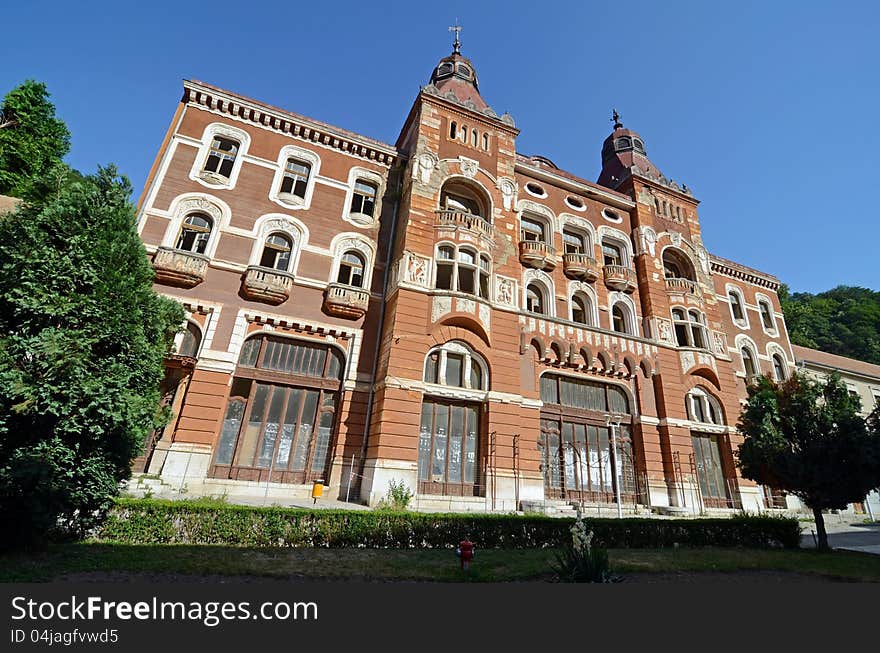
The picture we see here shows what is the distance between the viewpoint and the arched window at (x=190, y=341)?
17984mm

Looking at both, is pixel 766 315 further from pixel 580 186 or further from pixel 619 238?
pixel 580 186

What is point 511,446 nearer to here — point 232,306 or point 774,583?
point 774,583

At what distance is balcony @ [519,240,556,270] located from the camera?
25.6 metres

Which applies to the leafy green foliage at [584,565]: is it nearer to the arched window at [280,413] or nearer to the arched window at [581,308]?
the arched window at [280,413]

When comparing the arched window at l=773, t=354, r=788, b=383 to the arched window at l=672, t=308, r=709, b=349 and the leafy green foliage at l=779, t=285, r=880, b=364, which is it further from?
the leafy green foliage at l=779, t=285, r=880, b=364

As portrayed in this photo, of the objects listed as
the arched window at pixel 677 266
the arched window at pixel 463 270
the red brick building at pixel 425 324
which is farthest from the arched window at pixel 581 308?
the arched window at pixel 677 266

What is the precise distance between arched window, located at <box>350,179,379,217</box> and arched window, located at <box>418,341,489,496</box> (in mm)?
9770

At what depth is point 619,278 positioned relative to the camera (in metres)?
27.6

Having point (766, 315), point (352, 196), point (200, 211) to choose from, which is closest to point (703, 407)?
point (766, 315)

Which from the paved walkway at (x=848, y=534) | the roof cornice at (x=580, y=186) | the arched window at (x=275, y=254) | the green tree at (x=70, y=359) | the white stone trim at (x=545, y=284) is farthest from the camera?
the roof cornice at (x=580, y=186)

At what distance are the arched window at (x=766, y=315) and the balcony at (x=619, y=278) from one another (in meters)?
15.2

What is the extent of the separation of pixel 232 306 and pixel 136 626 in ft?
52.6

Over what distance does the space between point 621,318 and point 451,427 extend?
15.3m

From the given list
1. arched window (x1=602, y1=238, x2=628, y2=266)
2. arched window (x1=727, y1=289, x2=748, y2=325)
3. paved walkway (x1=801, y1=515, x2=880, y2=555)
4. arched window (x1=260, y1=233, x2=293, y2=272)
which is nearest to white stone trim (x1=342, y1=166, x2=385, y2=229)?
arched window (x1=260, y1=233, x2=293, y2=272)
